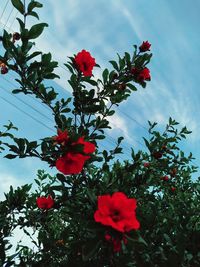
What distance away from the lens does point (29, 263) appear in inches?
102

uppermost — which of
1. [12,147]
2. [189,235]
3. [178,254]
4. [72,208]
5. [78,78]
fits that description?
[78,78]

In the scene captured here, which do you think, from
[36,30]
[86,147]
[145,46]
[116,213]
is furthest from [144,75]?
[116,213]

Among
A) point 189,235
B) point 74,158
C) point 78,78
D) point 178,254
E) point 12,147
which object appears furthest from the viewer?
point 78,78

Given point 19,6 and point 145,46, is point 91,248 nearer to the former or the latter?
point 19,6

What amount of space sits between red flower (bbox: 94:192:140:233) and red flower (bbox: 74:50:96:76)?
Answer: 135 centimetres

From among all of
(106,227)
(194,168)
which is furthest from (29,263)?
(194,168)

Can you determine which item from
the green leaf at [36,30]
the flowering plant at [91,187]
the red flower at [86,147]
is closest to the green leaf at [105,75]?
the flowering plant at [91,187]

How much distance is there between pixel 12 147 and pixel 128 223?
4.57ft

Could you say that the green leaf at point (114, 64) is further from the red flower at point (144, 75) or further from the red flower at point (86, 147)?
the red flower at point (86, 147)

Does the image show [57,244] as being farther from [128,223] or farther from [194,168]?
[194,168]

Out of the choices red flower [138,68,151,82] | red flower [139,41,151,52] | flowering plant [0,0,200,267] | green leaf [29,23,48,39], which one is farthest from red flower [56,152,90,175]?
red flower [139,41,151,52]

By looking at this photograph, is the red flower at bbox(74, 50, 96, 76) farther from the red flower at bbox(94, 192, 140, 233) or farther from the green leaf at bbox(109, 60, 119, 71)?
the red flower at bbox(94, 192, 140, 233)

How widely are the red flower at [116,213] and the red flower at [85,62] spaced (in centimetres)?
135

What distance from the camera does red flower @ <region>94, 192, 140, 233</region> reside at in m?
1.34
